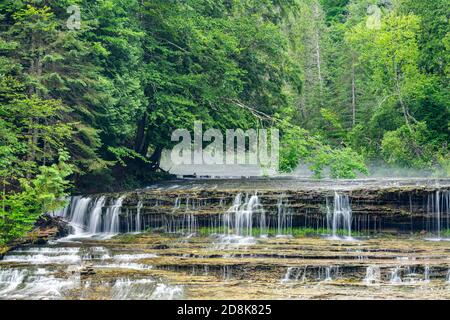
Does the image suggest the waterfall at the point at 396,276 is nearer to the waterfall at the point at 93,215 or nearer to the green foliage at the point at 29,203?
the green foliage at the point at 29,203

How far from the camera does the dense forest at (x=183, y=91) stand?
21.7m

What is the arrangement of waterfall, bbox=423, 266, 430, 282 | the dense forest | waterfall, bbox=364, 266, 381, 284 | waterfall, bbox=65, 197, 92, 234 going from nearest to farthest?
waterfall, bbox=364, 266, 381, 284 < waterfall, bbox=423, 266, 430, 282 < the dense forest < waterfall, bbox=65, 197, 92, 234

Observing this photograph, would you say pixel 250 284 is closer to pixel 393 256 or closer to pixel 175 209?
pixel 393 256

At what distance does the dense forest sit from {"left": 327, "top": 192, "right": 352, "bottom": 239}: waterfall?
4.75 meters

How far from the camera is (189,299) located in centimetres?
1413

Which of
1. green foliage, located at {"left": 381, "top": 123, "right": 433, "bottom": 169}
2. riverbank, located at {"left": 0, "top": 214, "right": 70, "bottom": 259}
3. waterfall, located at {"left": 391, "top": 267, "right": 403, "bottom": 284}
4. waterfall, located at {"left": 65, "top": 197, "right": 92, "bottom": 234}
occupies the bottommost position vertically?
waterfall, located at {"left": 391, "top": 267, "right": 403, "bottom": 284}

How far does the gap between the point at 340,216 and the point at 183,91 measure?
35.8 ft

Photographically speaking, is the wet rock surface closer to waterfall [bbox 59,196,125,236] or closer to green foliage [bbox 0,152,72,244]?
green foliage [bbox 0,152,72,244]

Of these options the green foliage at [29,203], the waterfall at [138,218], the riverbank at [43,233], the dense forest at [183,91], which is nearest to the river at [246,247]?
the waterfall at [138,218]

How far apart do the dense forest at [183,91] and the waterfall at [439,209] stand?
18.4 feet

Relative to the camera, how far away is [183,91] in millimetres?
30578

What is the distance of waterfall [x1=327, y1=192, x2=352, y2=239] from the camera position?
2284 centimetres

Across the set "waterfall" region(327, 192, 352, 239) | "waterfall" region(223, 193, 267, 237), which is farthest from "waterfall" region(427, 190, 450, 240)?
"waterfall" region(223, 193, 267, 237)
